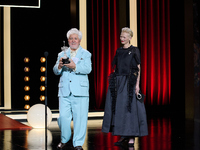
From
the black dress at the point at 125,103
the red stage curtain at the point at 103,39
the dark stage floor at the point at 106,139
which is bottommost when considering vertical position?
the dark stage floor at the point at 106,139

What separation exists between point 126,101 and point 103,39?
4270 millimetres

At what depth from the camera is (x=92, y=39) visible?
27.6 feet

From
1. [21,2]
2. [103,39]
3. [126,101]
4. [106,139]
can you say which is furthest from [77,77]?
[103,39]

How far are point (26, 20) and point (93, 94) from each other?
2.26m

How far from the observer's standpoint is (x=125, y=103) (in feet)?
14.3

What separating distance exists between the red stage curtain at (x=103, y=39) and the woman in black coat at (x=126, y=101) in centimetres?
399

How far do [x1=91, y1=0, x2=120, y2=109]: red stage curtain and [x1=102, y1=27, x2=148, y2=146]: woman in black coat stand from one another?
399cm

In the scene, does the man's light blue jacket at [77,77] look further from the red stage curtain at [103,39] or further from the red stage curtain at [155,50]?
the red stage curtain at [155,50]

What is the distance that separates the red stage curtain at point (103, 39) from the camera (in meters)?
8.42

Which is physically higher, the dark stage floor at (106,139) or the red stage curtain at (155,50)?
the red stage curtain at (155,50)

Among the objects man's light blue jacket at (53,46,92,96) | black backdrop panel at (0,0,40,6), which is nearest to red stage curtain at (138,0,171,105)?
black backdrop panel at (0,0,40,6)

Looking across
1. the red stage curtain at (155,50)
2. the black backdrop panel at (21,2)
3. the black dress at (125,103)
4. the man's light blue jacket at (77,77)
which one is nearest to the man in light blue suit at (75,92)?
the man's light blue jacket at (77,77)

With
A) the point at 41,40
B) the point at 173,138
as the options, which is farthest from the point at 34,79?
the point at 173,138

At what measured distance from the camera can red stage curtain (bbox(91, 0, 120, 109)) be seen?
8422mm
